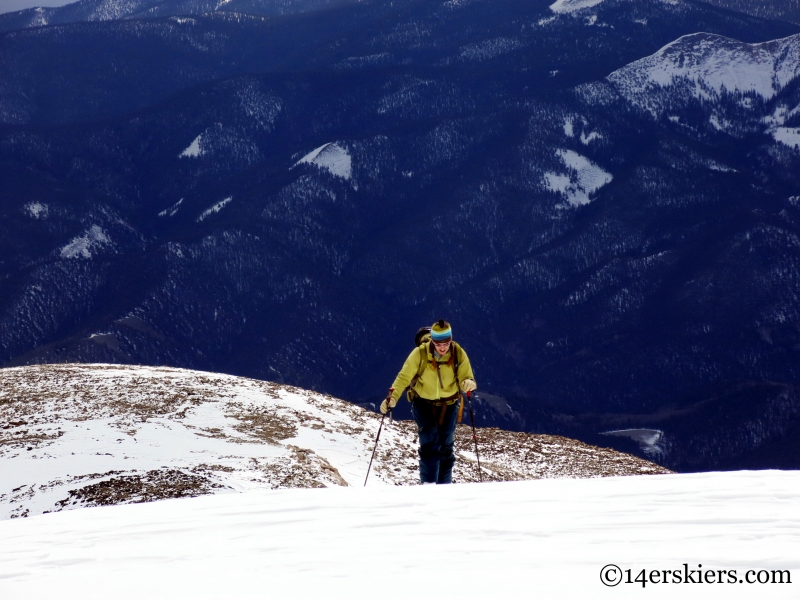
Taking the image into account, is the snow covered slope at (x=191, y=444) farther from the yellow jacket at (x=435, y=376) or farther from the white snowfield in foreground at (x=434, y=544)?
the white snowfield in foreground at (x=434, y=544)

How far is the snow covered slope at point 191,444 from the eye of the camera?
62.7 ft

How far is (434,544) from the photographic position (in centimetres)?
980

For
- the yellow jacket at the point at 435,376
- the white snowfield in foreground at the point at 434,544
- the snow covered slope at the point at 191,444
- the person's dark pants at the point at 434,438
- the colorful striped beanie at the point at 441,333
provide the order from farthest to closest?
the snow covered slope at the point at 191,444 → the person's dark pants at the point at 434,438 → the yellow jacket at the point at 435,376 → the colorful striped beanie at the point at 441,333 → the white snowfield in foreground at the point at 434,544

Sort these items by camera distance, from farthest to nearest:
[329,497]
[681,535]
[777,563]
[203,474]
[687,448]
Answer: [687,448] → [203,474] → [329,497] → [681,535] → [777,563]

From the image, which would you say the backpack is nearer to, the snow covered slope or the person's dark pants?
the person's dark pants

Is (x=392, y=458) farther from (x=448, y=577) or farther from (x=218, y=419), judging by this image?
(x=448, y=577)

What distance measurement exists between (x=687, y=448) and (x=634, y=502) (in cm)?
16545

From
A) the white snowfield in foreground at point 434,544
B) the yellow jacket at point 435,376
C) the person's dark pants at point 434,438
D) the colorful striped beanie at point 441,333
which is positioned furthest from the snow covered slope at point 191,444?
the white snowfield in foreground at point 434,544

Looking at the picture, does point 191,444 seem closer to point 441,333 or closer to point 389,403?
point 389,403

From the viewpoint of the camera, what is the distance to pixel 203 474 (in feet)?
63.3

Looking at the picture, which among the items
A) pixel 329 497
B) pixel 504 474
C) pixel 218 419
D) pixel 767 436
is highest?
pixel 329 497

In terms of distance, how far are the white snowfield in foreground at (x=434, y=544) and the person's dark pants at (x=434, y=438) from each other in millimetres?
2930

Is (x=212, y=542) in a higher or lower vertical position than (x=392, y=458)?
higher

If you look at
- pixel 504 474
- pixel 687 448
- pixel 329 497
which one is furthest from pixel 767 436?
pixel 329 497
